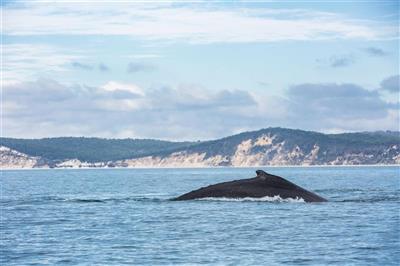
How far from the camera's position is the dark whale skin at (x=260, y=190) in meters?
69.1

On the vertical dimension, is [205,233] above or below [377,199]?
below

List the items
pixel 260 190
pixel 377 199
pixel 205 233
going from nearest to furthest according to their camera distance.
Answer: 1. pixel 205 233
2. pixel 260 190
3. pixel 377 199

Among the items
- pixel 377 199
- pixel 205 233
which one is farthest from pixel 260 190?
pixel 205 233

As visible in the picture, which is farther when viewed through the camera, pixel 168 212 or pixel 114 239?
pixel 168 212

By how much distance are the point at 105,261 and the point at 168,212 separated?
2415 centimetres

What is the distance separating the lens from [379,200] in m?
72.4

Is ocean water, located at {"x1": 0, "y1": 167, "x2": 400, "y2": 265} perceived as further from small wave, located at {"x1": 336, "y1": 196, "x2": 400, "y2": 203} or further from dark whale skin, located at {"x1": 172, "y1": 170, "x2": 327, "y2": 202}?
small wave, located at {"x1": 336, "y1": 196, "x2": 400, "y2": 203}

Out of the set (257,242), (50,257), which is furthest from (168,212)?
(50,257)

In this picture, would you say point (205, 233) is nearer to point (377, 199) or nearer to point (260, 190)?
point (260, 190)

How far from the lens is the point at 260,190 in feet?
231

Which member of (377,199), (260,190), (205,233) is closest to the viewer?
(205,233)

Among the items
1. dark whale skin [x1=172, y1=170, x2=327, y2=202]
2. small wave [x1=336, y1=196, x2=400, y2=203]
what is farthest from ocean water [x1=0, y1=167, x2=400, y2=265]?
small wave [x1=336, y1=196, x2=400, y2=203]

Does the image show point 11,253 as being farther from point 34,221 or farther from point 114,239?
point 34,221

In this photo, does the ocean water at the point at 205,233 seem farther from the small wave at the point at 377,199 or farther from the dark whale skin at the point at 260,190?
the small wave at the point at 377,199
